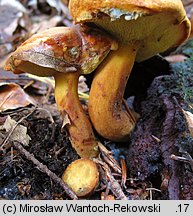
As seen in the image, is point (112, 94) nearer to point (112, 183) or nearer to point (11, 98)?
point (112, 183)

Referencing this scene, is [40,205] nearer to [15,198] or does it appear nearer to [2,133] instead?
[15,198]

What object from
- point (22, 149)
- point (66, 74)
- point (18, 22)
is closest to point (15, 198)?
point (22, 149)

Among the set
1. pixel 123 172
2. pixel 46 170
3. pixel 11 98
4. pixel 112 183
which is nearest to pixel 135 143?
pixel 123 172

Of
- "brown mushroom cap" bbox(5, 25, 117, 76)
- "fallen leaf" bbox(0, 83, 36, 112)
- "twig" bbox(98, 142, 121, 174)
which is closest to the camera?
"brown mushroom cap" bbox(5, 25, 117, 76)

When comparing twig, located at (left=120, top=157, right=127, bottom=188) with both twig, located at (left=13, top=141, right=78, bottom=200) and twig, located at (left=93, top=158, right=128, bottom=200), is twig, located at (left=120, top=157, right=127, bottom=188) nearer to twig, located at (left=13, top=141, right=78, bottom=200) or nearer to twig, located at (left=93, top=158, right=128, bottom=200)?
twig, located at (left=93, top=158, right=128, bottom=200)

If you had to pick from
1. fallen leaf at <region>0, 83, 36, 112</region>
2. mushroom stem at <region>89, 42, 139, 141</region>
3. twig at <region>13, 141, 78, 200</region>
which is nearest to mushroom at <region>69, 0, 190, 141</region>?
mushroom stem at <region>89, 42, 139, 141</region>

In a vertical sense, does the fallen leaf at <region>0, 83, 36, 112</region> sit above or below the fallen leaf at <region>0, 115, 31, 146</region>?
below
